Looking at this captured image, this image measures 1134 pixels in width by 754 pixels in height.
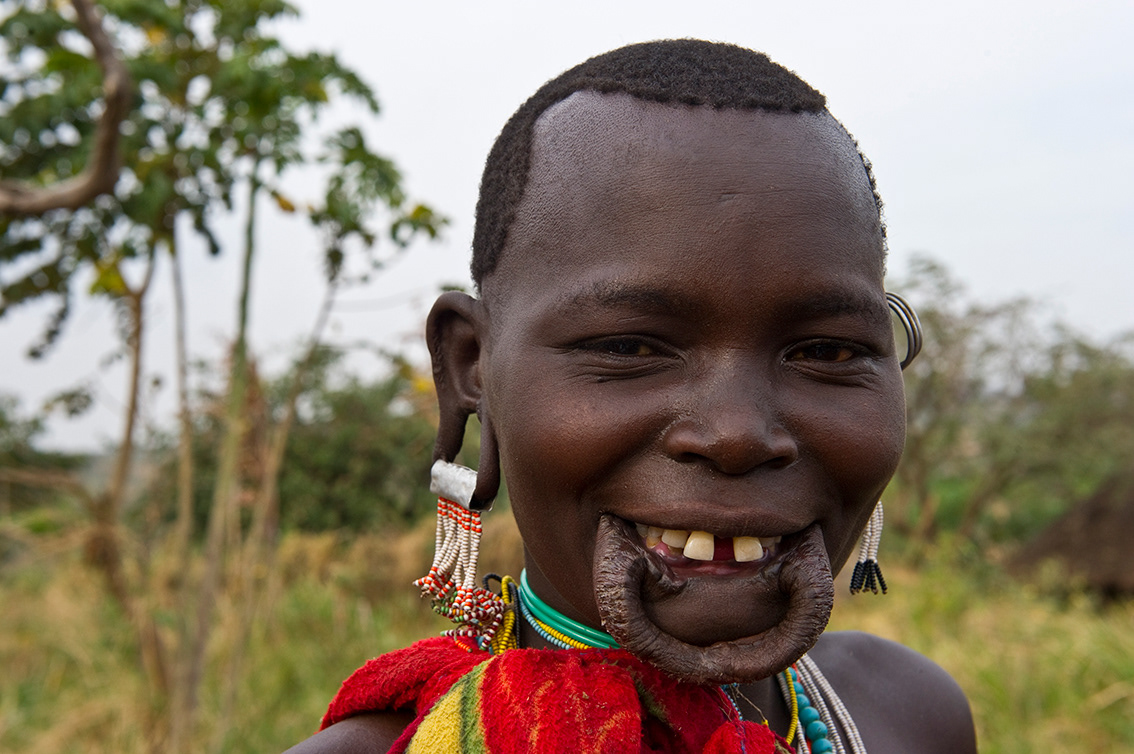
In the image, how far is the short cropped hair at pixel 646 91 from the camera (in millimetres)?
1359

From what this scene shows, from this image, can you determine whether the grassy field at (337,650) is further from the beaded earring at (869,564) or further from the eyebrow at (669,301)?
the eyebrow at (669,301)

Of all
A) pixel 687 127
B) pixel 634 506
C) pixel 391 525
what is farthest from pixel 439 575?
pixel 391 525

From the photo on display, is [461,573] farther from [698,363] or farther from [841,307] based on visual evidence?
[841,307]

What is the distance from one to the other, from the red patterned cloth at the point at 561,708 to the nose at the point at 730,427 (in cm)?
34

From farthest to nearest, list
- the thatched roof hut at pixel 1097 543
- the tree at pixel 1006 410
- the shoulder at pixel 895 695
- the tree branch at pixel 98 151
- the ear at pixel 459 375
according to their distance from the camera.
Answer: the tree at pixel 1006 410, the thatched roof hut at pixel 1097 543, the tree branch at pixel 98 151, the shoulder at pixel 895 695, the ear at pixel 459 375

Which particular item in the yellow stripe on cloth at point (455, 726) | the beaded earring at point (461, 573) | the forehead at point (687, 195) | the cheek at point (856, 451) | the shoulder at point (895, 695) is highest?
the forehead at point (687, 195)

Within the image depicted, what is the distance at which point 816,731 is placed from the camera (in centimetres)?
167

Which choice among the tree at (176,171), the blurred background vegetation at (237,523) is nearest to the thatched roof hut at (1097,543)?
the blurred background vegetation at (237,523)

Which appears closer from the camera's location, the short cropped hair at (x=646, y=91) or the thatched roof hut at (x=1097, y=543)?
the short cropped hair at (x=646, y=91)

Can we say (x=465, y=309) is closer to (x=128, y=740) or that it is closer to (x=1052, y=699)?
(x=128, y=740)

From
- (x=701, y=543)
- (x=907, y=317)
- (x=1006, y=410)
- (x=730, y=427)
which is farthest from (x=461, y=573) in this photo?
(x=1006, y=410)

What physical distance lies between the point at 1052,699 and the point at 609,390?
18.7ft

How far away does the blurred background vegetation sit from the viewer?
4020 millimetres

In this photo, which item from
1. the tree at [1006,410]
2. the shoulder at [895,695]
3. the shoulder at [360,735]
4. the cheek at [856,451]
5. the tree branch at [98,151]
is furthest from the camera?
the tree at [1006,410]
